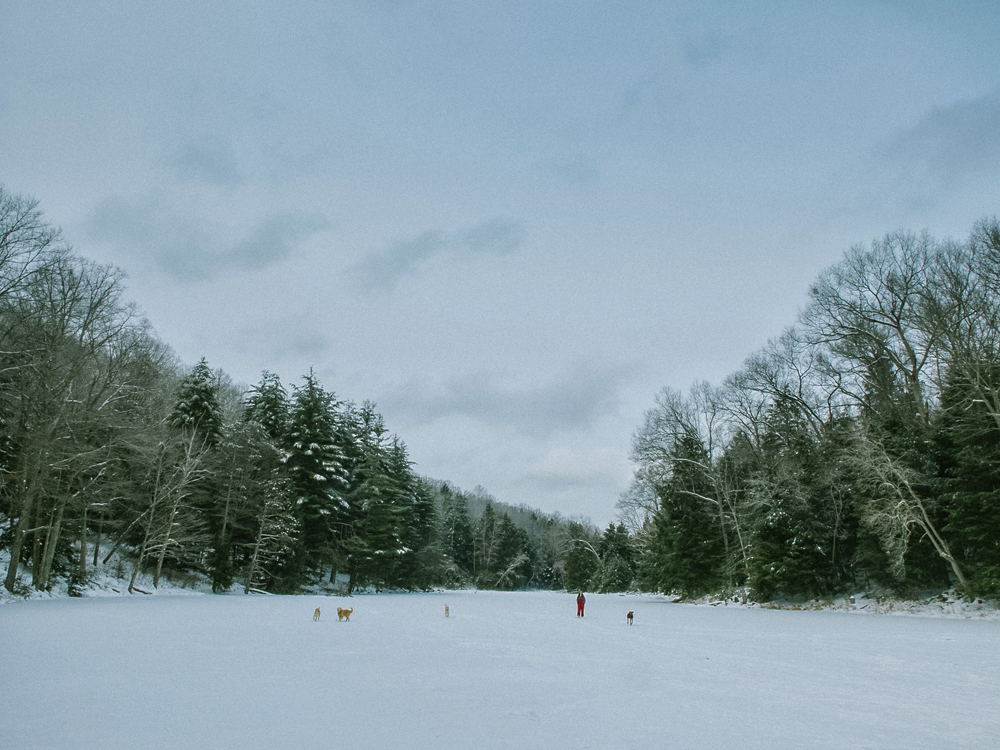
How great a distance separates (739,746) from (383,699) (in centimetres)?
425

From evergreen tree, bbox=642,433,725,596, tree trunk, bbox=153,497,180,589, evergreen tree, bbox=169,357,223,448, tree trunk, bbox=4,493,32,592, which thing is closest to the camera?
tree trunk, bbox=4,493,32,592

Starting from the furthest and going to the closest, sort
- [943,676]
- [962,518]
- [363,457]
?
1. [363,457]
2. [962,518]
3. [943,676]

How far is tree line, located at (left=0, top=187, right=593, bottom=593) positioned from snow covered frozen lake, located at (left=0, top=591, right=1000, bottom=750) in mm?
12571

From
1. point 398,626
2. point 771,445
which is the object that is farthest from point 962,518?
point 398,626

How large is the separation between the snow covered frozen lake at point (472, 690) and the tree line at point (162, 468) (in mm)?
12571

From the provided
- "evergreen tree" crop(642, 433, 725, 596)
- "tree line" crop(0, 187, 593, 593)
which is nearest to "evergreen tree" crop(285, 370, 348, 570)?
"tree line" crop(0, 187, 593, 593)

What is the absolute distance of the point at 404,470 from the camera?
187 feet

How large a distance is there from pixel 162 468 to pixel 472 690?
30525 millimetres

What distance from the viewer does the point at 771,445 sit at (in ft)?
136

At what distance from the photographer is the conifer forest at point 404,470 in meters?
25.0

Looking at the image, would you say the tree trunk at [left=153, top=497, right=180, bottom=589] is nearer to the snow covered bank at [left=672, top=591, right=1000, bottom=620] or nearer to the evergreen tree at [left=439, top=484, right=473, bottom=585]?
the snow covered bank at [left=672, top=591, right=1000, bottom=620]

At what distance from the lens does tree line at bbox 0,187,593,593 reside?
2448 centimetres

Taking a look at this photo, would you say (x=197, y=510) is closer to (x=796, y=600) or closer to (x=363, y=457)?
(x=363, y=457)

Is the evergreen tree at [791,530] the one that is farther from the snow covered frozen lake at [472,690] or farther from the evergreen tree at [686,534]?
the snow covered frozen lake at [472,690]
